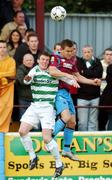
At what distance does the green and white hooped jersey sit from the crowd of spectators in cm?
108

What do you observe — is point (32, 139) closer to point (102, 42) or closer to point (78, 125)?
point (78, 125)

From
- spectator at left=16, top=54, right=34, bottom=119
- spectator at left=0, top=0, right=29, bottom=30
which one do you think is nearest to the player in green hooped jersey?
spectator at left=16, top=54, right=34, bottom=119

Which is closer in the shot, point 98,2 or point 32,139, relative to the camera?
point 32,139

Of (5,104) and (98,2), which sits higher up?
(98,2)

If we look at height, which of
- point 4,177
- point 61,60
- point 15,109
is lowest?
point 4,177

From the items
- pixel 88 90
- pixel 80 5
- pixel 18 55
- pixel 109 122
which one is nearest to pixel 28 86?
pixel 18 55

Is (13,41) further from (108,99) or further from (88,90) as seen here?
(108,99)

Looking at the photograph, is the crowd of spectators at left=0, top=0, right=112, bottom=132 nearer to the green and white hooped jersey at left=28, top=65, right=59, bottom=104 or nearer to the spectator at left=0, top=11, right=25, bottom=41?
the spectator at left=0, top=11, right=25, bottom=41

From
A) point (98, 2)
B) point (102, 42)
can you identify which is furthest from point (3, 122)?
point (98, 2)

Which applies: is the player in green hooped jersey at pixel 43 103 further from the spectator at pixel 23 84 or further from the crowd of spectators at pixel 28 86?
the spectator at pixel 23 84

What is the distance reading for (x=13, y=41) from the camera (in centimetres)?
1638

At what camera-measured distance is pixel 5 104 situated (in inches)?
602

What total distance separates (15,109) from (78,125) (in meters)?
1.10

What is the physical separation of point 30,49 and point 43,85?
77.2 inches
